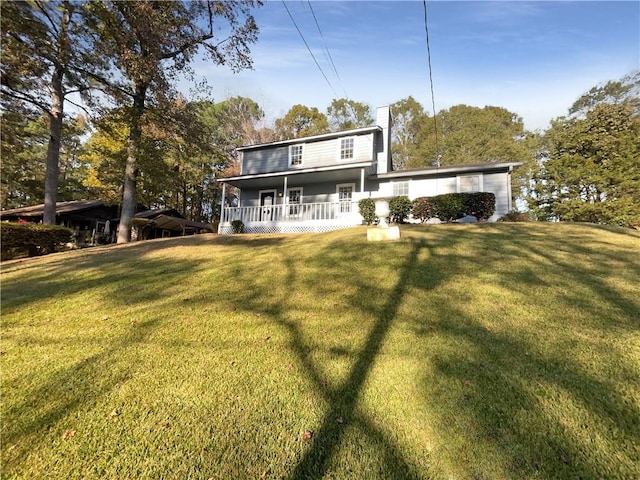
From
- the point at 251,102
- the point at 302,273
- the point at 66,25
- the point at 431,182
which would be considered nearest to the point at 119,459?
the point at 302,273

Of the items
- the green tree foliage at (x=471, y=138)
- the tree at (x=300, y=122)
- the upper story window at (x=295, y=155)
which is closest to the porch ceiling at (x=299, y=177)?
the upper story window at (x=295, y=155)

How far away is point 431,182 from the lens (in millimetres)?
14977

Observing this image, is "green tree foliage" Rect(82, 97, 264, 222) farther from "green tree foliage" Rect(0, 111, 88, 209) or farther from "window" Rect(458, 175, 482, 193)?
"window" Rect(458, 175, 482, 193)

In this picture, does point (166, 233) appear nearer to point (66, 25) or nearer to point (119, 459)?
point (66, 25)

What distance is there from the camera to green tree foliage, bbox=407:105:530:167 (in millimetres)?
27719

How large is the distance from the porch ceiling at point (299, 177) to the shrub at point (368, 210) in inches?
75.1

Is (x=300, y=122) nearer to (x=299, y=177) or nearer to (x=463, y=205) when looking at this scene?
(x=299, y=177)

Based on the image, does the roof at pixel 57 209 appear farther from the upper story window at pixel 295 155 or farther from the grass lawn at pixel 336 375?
the grass lawn at pixel 336 375

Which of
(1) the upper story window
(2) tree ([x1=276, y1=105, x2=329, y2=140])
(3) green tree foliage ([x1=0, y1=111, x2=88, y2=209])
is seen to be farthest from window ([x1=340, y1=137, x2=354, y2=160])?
(2) tree ([x1=276, y1=105, x2=329, y2=140])

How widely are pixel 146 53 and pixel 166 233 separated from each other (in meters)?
19.4

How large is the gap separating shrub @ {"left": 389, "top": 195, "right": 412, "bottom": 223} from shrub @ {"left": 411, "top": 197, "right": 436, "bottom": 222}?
1.20 feet

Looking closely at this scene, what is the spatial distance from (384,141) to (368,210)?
19.6 feet

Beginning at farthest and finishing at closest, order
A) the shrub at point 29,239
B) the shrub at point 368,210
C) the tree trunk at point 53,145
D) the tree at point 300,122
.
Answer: the tree at point 300,122 < the tree trunk at point 53,145 < the shrub at point 368,210 < the shrub at point 29,239

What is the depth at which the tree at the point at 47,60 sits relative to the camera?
11.2m
